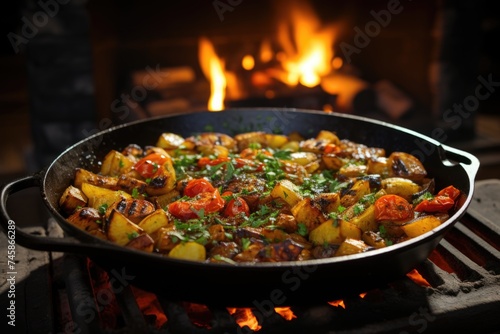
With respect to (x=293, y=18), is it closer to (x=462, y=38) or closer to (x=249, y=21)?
(x=249, y=21)

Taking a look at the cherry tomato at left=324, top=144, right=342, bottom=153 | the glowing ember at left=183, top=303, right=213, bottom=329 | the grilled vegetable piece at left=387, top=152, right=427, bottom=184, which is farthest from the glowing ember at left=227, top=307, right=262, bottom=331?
the cherry tomato at left=324, top=144, right=342, bottom=153

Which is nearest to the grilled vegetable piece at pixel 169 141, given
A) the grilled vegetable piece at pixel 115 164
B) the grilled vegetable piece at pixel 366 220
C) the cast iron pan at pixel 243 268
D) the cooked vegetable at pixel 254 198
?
the cooked vegetable at pixel 254 198

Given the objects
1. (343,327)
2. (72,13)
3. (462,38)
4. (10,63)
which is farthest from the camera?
(10,63)

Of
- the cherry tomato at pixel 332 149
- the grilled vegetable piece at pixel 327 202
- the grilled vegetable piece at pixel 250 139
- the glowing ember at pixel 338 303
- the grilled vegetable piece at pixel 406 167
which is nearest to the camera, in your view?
the glowing ember at pixel 338 303

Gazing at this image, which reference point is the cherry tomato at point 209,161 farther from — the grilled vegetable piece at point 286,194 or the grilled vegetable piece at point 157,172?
the grilled vegetable piece at point 286,194

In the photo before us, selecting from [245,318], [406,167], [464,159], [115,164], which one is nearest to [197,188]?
[115,164]

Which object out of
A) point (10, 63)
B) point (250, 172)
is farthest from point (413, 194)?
point (10, 63)
